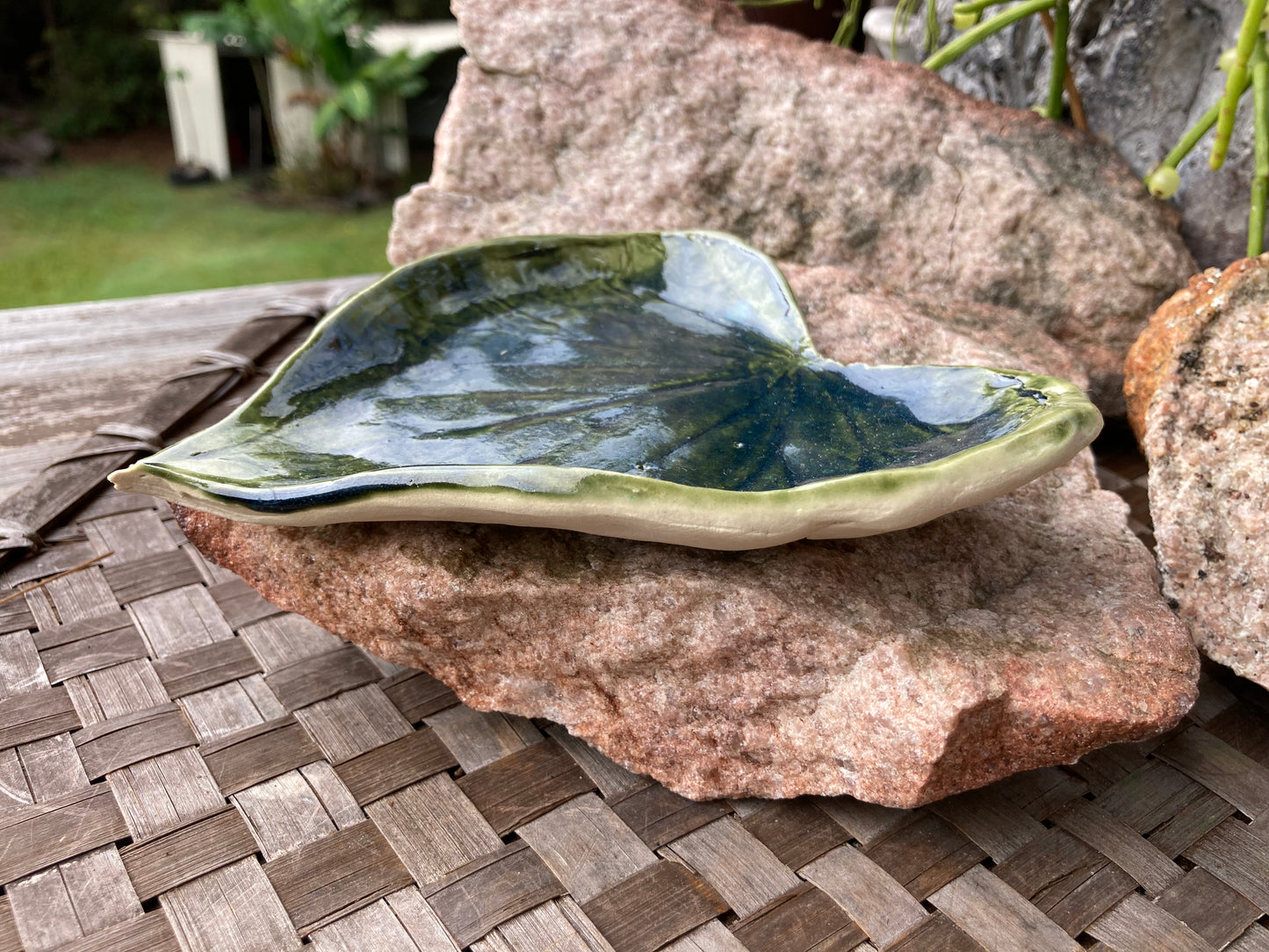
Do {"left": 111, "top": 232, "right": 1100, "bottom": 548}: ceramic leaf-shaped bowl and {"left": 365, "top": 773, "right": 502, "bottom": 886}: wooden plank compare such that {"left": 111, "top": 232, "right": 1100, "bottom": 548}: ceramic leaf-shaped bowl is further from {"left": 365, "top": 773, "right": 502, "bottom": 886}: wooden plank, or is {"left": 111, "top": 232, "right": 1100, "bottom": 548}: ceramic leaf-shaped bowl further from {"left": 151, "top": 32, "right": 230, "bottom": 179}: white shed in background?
{"left": 151, "top": 32, "right": 230, "bottom": 179}: white shed in background

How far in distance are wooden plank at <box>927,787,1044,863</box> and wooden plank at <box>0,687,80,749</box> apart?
0.79 meters

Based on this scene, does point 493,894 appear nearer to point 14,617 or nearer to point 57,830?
point 57,830

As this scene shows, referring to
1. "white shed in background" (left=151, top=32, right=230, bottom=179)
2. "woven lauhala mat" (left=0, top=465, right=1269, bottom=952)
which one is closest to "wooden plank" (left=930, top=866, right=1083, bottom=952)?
"woven lauhala mat" (left=0, top=465, right=1269, bottom=952)

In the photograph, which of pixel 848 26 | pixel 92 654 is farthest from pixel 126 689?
pixel 848 26

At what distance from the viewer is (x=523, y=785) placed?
37.9 inches

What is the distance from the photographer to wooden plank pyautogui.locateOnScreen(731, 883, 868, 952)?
82cm

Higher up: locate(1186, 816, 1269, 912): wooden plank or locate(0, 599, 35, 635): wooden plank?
locate(0, 599, 35, 635): wooden plank

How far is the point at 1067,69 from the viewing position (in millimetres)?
1622

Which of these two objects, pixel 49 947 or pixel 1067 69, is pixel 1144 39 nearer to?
pixel 1067 69

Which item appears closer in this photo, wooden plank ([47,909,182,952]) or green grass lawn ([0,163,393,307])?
wooden plank ([47,909,182,952])

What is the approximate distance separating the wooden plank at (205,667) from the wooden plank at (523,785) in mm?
283

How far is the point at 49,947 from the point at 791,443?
2.31ft

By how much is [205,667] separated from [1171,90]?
4.92ft

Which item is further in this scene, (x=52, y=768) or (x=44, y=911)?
(x=52, y=768)
